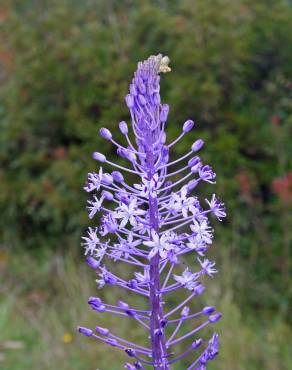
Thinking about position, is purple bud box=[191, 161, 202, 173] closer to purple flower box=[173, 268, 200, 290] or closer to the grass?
purple flower box=[173, 268, 200, 290]

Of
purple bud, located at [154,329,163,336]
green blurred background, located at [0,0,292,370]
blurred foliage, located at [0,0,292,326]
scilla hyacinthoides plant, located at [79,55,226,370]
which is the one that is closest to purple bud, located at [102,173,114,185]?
scilla hyacinthoides plant, located at [79,55,226,370]

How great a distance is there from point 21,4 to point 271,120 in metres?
4.34

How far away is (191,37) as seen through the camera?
707cm

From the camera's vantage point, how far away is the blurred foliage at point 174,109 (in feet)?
21.6

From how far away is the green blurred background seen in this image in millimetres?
6078

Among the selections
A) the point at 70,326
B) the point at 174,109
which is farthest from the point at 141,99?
the point at 174,109

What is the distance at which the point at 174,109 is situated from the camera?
22.9 ft

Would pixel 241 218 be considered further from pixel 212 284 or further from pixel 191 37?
pixel 191 37

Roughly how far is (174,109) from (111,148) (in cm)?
80

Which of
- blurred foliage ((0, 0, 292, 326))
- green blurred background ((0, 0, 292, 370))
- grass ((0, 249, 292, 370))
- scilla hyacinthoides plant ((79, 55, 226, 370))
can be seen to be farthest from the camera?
blurred foliage ((0, 0, 292, 326))

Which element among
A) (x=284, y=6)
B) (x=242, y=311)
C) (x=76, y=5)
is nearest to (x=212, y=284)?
(x=242, y=311)

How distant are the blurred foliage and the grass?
0.37 metres

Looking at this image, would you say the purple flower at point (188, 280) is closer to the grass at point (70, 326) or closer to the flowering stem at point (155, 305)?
the flowering stem at point (155, 305)

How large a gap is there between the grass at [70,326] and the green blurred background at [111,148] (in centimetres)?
2
